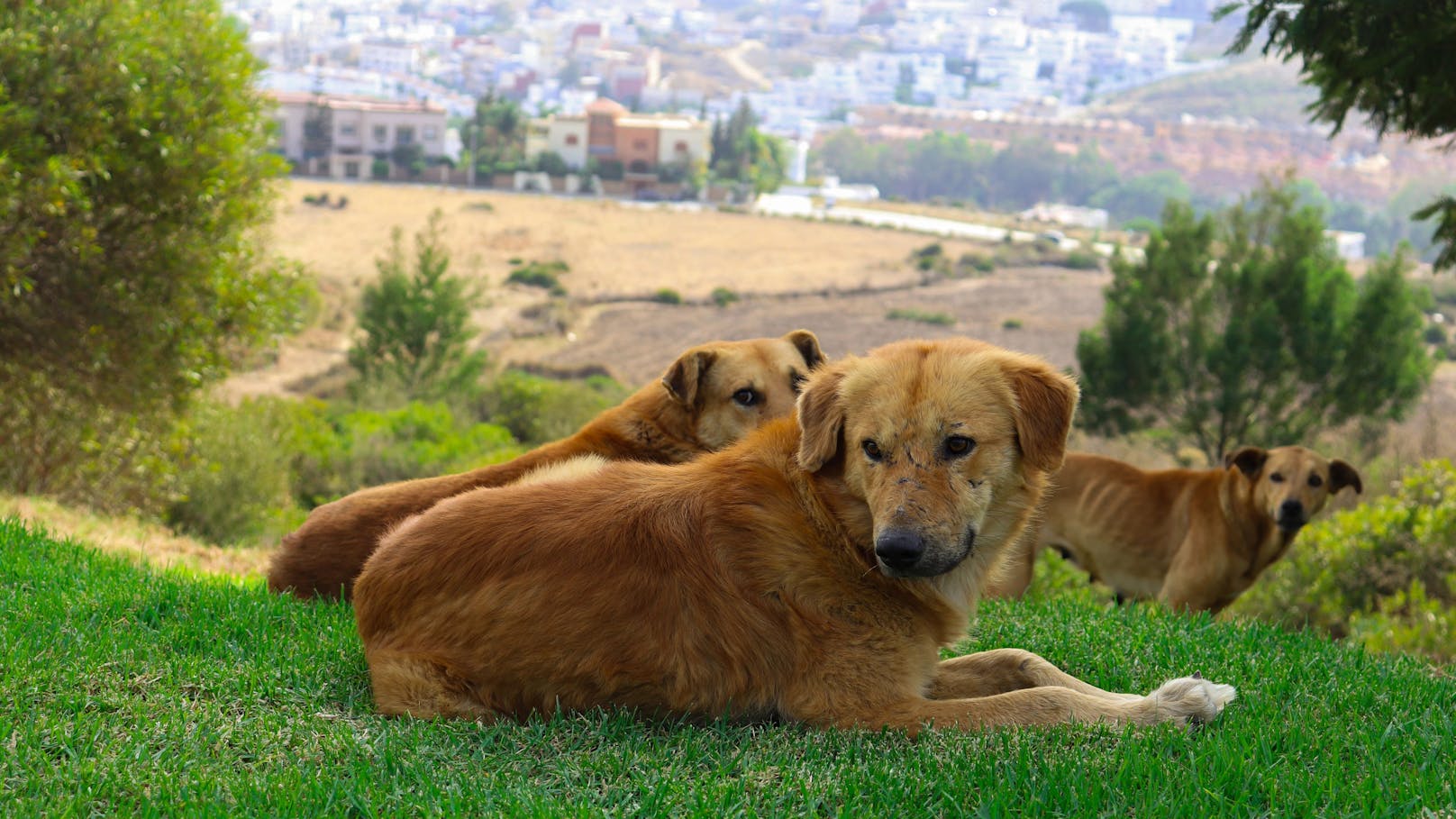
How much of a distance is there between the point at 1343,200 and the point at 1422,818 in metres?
162

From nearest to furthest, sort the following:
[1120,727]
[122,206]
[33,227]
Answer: [1120,727] → [33,227] → [122,206]

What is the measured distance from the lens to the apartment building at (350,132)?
125m

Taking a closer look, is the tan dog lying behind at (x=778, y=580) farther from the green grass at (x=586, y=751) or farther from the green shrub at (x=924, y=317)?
the green shrub at (x=924, y=317)

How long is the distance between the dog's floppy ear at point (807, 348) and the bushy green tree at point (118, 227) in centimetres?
838

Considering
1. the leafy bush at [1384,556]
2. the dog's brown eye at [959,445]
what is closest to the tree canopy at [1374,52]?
the dog's brown eye at [959,445]

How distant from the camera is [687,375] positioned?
7219 mm

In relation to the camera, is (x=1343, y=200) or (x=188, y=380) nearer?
(x=188, y=380)

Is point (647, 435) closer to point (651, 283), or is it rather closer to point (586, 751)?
point (586, 751)

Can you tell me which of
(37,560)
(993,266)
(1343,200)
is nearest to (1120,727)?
(37,560)

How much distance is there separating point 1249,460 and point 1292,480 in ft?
1.55

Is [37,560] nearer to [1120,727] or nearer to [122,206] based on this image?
[1120,727]

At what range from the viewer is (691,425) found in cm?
736

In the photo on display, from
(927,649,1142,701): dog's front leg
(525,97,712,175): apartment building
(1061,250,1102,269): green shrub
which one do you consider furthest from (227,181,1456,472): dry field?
(927,649,1142,701): dog's front leg

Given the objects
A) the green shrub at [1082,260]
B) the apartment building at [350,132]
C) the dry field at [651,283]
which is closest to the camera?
the dry field at [651,283]
